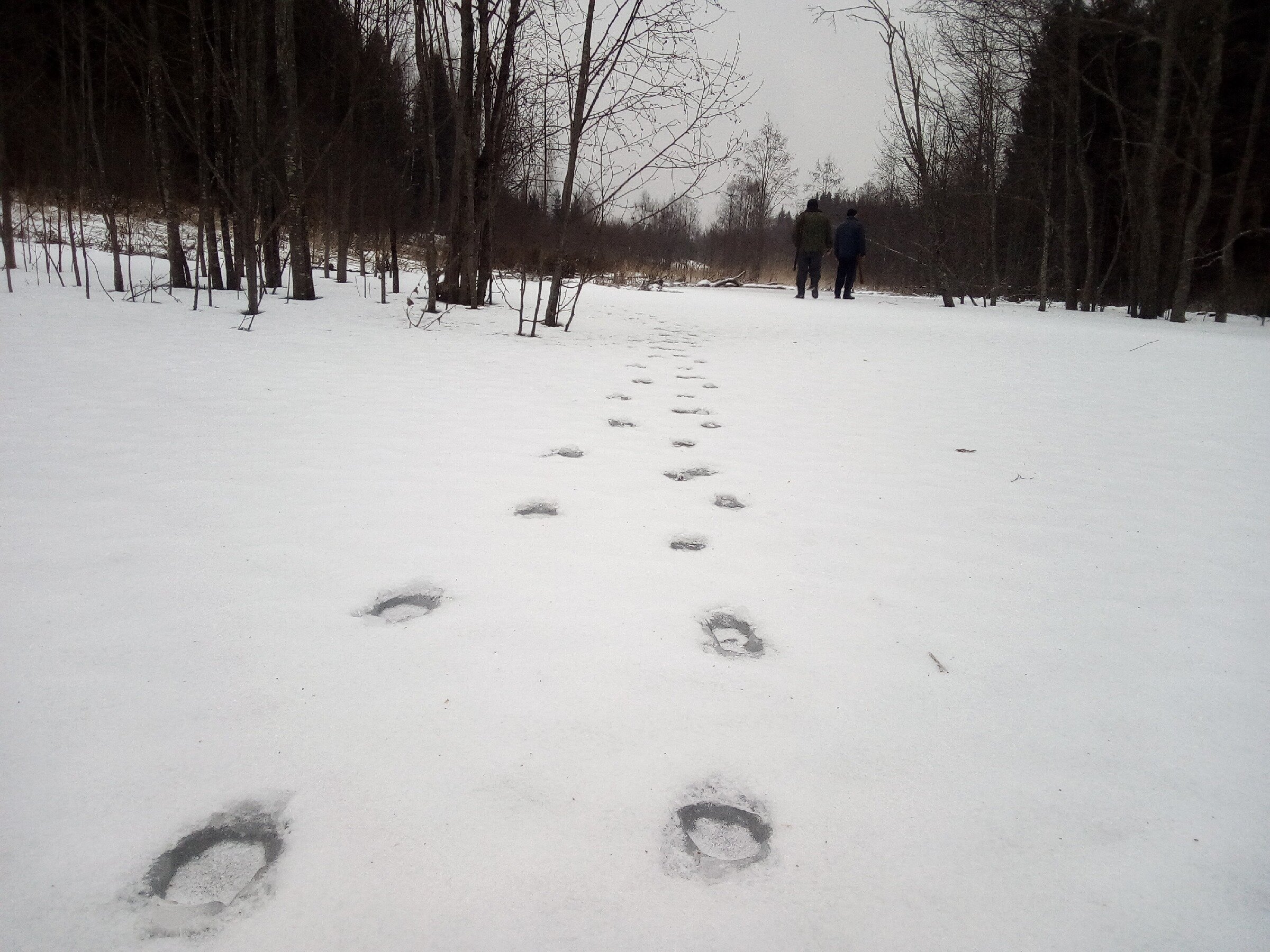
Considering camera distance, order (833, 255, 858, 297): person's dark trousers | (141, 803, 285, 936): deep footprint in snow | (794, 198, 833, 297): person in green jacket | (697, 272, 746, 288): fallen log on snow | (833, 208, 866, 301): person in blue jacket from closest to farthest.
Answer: (141, 803, 285, 936): deep footprint in snow, (833, 208, 866, 301): person in blue jacket, (794, 198, 833, 297): person in green jacket, (833, 255, 858, 297): person's dark trousers, (697, 272, 746, 288): fallen log on snow

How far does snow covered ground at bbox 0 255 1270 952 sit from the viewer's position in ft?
2.57

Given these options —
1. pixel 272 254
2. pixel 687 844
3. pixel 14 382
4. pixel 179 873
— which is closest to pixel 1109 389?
pixel 687 844

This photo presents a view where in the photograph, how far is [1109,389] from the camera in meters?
4.19

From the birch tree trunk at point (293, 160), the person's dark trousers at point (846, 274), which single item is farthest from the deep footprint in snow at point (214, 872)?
the person's dark trousers at point (846, 274)

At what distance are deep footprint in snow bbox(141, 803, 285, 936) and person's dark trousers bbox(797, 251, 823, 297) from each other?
12.3m

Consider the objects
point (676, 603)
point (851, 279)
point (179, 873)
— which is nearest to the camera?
point (179, 873)

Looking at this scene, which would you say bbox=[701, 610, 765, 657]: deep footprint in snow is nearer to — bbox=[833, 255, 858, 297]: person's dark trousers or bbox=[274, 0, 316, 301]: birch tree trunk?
bbox=[274, 0, 316, 301]: birch tree trunk

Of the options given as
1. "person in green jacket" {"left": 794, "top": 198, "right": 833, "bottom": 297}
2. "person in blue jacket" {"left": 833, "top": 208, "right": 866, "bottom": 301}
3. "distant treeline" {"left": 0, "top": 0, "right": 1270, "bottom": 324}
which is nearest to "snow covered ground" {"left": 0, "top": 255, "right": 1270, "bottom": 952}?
"distant treeline" {"left": 0, "top": 0, "right": 1270, "bottom": 324}

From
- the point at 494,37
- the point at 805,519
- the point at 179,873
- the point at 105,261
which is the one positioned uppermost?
the point at 494,37

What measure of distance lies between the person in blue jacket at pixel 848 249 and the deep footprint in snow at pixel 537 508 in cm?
1045

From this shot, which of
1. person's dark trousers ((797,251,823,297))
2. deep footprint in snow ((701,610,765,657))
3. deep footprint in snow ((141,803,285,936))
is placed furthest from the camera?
person's dark trousers ((797,251,823,297))

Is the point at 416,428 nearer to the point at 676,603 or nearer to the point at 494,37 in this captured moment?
the point at 676,603

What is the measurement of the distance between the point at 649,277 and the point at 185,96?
471 inches

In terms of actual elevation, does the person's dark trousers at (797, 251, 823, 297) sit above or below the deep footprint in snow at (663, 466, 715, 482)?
above
